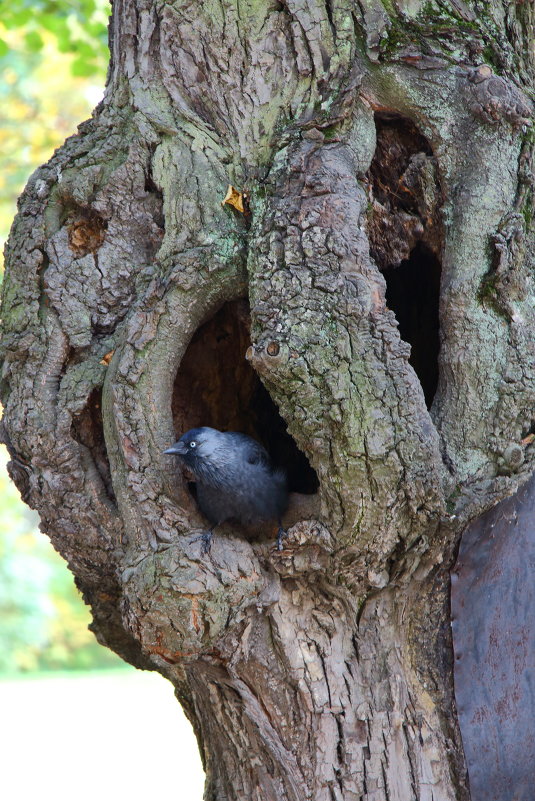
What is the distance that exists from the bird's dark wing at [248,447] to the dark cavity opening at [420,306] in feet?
2.76

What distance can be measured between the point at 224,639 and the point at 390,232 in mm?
1875

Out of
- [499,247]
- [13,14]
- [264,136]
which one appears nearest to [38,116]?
[13,14]

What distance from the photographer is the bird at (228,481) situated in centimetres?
332

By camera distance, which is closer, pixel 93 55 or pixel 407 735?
pixel 407 735

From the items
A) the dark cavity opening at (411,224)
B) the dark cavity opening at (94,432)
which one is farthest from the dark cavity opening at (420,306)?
the dark cavity opening at (94,432)

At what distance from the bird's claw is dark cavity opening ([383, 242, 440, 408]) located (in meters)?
1.25

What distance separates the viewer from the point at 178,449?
3.15m

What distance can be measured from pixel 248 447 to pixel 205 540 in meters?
0.86

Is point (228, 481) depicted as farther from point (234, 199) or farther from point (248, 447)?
point (234, 199)

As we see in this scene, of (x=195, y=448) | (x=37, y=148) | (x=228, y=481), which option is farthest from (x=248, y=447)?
(x=37, y=148)

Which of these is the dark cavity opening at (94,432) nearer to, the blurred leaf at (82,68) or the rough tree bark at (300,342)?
the rough tree bark at (300,342)

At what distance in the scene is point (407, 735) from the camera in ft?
9.84

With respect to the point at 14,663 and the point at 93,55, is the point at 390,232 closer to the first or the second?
the point at 93,55

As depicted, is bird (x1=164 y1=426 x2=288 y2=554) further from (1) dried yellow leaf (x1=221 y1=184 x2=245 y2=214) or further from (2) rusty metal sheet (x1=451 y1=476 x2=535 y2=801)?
(1) dried yellow leaf (x1=221 y1=184 x2=245 y2=214)
